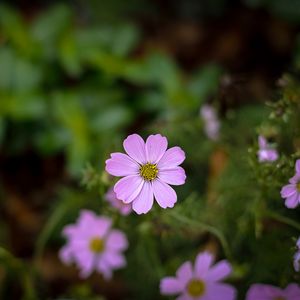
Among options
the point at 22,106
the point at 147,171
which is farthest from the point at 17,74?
the point at 147,171

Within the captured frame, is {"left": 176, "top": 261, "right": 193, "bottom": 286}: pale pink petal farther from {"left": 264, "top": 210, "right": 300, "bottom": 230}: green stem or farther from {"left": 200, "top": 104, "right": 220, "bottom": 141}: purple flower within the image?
{"left": 200, "top": 104, "right": 220, "bottom": 141}: purple flower

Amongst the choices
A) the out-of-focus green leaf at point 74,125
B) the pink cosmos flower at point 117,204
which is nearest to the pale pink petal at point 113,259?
the pink cosmos flower at point 117,204

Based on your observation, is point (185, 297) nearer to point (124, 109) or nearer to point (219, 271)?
point (219, 271)

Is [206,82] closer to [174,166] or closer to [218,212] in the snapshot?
[218,212]

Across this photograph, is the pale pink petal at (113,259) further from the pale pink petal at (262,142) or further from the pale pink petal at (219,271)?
the pale pink petal at (262,142)

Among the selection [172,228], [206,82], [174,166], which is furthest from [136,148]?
[206,82]
